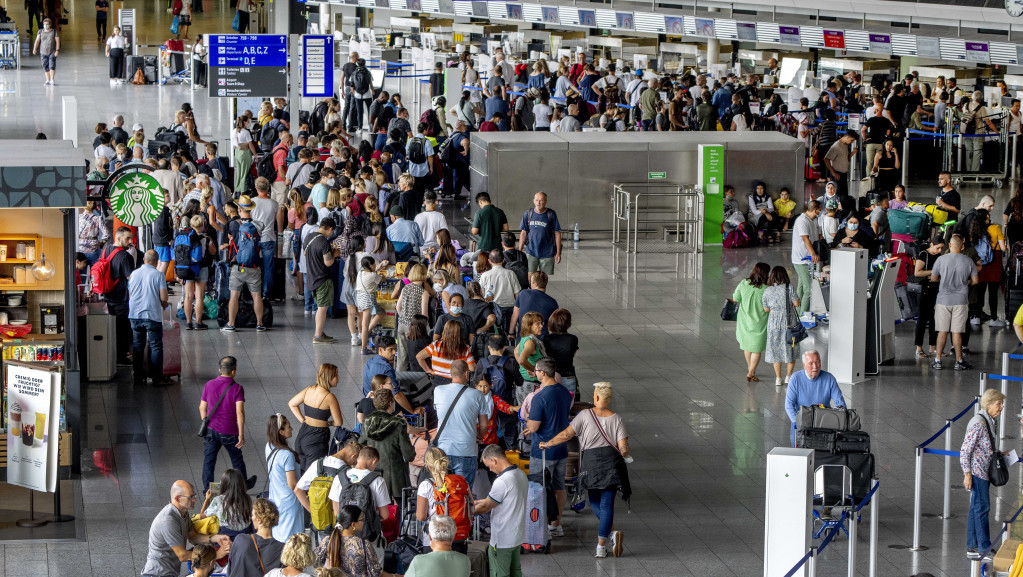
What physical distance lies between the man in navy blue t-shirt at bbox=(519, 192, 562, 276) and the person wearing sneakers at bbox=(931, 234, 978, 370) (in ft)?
14.1

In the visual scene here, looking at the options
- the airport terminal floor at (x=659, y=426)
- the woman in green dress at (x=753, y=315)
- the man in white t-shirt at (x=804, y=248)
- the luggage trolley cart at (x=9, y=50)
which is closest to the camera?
the airport terminal floor at (x=659, y=426)

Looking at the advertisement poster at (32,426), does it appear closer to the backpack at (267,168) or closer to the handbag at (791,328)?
the handbag at (791,328)

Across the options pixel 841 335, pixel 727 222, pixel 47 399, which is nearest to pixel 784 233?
pixel 727 222

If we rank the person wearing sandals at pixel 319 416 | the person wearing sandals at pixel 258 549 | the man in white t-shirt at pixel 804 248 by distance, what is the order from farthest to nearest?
1. the man in white t-shirt at pixel 804 248
2. the person wearing sandals at pixel 319 416
3. the person wearing sandals at pixel 258 549

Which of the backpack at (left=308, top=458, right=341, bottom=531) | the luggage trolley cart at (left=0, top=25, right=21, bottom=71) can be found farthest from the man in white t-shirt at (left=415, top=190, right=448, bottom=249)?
the luggage trolley cart at (left=0, top=25, right=21, bottom=71)

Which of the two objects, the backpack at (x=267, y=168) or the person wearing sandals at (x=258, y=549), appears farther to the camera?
the backpack at (x=267, y=168)

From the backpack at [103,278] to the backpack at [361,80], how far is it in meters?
17.2

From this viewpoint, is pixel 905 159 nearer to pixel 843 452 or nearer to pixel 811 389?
pixel 811 389

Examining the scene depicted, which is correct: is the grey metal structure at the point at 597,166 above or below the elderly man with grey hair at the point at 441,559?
above

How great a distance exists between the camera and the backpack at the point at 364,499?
8.73m

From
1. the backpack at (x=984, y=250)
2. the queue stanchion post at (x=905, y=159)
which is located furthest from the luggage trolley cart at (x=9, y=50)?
the backpack at (x=984, y=250)

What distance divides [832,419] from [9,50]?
38.0 meters

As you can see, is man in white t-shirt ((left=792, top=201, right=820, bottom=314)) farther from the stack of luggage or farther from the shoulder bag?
the shoulder bag

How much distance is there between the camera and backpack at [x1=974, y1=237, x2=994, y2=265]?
15805mm
